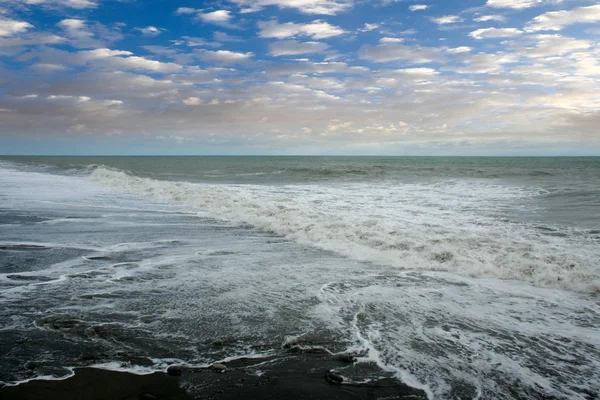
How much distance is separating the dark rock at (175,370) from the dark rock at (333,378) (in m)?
1.16

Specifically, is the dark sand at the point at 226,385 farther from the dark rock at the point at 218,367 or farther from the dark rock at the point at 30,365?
the dark rock at the point at 30,365

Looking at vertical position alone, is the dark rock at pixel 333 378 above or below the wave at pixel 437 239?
below

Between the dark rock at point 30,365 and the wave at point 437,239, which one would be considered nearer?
the dark rock at point 30,365

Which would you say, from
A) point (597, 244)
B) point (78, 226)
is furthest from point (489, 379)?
point (78, 226)

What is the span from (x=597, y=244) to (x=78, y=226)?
36.3 ft

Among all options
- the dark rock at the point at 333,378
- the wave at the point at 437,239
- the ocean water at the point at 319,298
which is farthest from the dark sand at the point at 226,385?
the wave at the point at 437,239

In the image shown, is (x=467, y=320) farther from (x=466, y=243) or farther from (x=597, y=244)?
(x=597, y=244)

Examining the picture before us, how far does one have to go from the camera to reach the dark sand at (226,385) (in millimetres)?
2965

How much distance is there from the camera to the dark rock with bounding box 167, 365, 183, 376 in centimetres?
325

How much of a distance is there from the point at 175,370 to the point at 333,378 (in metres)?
1.26

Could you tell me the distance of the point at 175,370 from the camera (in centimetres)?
329

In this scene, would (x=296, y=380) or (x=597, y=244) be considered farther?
(x=597, y=244)

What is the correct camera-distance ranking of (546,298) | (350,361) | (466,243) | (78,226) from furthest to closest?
(78,226)
(466,243)
(546,298)
(350,361)

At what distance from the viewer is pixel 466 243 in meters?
8.14
